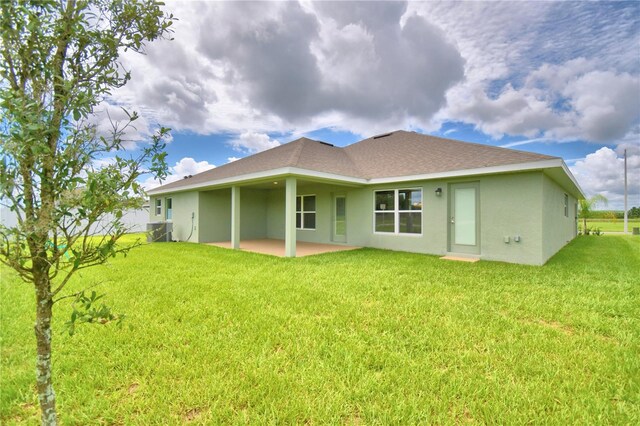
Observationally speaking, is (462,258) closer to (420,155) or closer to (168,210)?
(420,155)

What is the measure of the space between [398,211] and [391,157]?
2.84m

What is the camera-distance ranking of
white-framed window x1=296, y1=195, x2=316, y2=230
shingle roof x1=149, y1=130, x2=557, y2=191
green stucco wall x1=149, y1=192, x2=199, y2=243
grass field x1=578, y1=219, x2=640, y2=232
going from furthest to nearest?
grass field x1=578, y1=219, x2=640, y2=232 → green stucco wall x1=149, y1=192, x2=199, y2=243 → white-framed window x1=296, y1=195, x2=316, y2=230 → shingle roof x1=149, y1=130, x2=557, y2=191

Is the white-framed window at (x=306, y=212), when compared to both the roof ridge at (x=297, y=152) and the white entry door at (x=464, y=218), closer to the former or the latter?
the roof ridge at (x=297, y=152)

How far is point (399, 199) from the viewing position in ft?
36.1

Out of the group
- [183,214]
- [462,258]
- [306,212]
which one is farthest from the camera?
[183,214]

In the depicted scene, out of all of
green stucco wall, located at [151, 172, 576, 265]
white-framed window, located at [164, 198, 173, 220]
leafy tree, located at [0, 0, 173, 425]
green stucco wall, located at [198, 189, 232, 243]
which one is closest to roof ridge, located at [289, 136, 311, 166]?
green stucco wall, located at [151, 172, 576, 265]

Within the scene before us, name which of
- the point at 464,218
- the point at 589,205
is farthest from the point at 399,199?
the point at 589,205

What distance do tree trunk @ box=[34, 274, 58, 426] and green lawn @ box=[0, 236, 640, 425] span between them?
0.43 meters

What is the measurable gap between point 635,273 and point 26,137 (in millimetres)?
11670

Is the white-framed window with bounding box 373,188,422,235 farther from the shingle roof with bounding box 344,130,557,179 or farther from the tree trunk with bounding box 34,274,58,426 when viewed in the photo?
the tree trunk with bounding box 34,274,58,426

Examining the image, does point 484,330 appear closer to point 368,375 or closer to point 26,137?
point 368,375

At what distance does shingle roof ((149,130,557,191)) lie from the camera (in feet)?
30.3

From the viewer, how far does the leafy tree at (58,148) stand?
54.6 inches

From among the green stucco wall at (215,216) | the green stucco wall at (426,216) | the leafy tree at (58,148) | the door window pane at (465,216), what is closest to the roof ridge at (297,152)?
the green stucco wall at (426,216)
